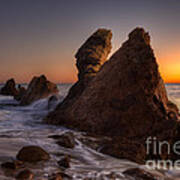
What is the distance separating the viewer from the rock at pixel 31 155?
2449 mm

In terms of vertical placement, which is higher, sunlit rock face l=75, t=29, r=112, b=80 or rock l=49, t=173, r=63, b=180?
sunlit rock face l=75, t=29, r=112, b=80

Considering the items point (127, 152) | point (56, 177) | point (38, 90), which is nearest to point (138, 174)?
point (127, 152)

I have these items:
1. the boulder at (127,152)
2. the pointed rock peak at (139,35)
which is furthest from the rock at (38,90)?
the boulder at (127,152)

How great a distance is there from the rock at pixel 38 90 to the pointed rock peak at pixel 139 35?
25.1 ft

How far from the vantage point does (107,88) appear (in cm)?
511

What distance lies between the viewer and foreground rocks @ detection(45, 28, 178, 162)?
446cm

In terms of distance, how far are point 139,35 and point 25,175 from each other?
4.38 m

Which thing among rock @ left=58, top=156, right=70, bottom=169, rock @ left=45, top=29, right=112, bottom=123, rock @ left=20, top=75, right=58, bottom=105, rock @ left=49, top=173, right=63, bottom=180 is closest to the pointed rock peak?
rock @ left=45, top=29, right=112, bottom=123

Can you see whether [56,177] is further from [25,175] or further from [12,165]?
[12,165]

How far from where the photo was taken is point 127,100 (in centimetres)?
475

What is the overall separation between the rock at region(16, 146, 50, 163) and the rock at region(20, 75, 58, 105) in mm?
9401

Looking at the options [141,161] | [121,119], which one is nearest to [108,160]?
[141,161]

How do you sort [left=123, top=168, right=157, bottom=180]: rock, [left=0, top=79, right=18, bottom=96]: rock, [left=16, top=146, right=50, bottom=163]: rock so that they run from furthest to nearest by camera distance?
[left=0, top=79, right=18, bottom=96]: rock < [left=16, top=146, right=50, bottom=163]: rock < [left=123, top=168, right=157, bottom=180]: rock

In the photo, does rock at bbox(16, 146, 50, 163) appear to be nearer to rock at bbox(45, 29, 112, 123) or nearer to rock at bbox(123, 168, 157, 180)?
rock at bbox(123, 168, 157, 180)
